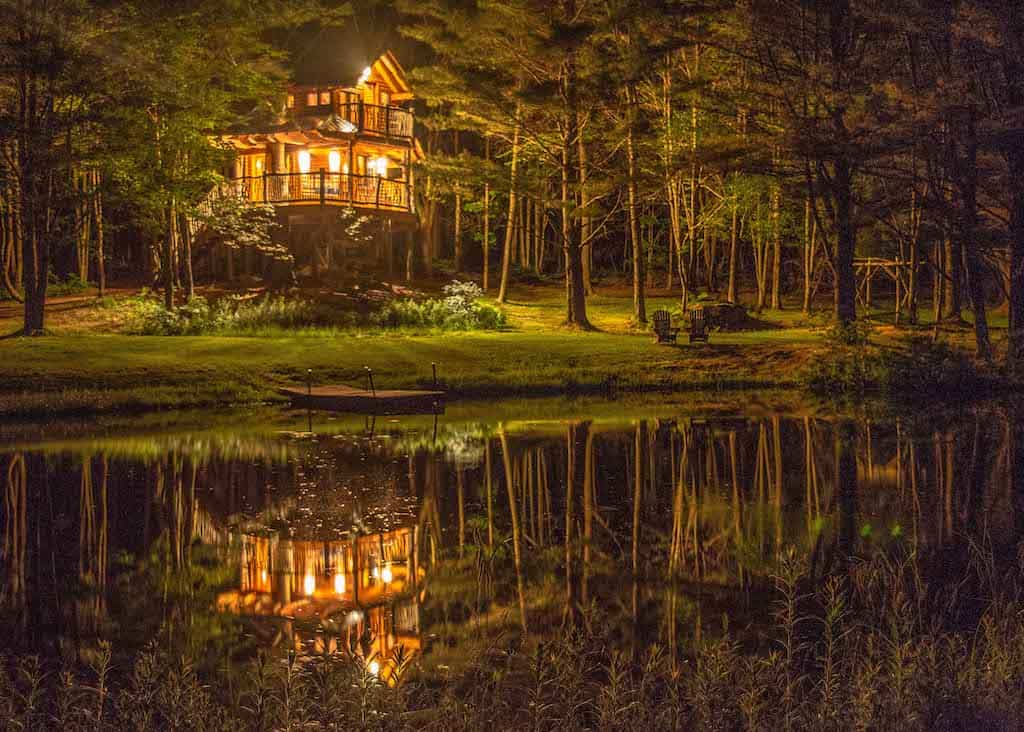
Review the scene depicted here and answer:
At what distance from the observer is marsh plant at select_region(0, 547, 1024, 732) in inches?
262

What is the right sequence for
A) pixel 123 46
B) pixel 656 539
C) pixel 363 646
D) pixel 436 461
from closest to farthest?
pixel 363 646
pixel 656 539
pixel 436 461
pixel 123 46

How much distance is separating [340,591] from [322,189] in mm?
36668

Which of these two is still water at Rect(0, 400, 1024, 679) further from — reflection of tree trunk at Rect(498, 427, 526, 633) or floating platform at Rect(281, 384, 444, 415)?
floating platform at Rect(281, 384, 444, 415)

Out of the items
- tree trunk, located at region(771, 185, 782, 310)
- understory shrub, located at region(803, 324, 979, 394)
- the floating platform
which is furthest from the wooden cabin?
understory shrub, located at region(803, 324, 979, 394)

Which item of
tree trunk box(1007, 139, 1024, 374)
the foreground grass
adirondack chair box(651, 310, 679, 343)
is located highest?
tree trunk box(1007, 139, 1024, 374)

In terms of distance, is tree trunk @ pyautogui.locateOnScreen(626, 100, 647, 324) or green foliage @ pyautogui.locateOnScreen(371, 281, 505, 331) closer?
green foliage @ pyautogui.locateOnScreen(371, 281, 505, 331)

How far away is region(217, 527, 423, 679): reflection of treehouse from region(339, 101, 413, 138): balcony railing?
3665 cm

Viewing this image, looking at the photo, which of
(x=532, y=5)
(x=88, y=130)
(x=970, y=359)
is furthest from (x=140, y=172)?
(x=970, y=359)

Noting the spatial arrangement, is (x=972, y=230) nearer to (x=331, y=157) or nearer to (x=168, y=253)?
(x=168, y=253)

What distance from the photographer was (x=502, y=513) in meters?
15.3

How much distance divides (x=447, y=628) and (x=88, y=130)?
103 feet

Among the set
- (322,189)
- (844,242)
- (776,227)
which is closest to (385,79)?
(322,189)

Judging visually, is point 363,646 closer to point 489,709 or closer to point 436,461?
point 489,709

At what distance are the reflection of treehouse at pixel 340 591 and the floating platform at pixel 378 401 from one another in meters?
13.6
